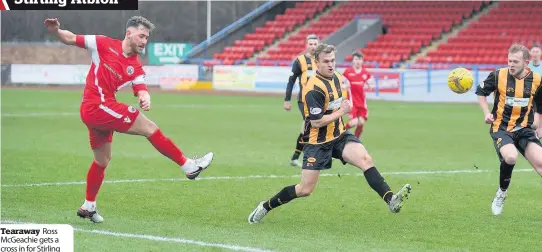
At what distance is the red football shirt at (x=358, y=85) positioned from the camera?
18.3 meters

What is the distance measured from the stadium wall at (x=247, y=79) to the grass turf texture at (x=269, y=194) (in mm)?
11987

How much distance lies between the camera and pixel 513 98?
10.4 metres

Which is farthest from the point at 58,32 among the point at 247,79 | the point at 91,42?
the point at 247,79

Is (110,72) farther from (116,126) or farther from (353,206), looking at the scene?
(353,206)

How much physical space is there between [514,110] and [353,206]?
2.08 m

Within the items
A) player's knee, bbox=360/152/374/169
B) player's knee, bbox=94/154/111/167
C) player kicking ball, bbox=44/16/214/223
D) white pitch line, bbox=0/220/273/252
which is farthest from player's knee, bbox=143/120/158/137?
player's knee, bbox=360/152/374/169

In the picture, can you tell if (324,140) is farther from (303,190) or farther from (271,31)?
(271,31)

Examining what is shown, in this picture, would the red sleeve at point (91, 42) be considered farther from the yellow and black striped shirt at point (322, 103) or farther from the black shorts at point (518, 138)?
the black shorts at point (518, 138)

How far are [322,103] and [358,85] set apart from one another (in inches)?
350

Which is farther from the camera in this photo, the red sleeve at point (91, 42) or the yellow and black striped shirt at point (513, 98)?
the yellow and black striped shirt at point (513, 98)

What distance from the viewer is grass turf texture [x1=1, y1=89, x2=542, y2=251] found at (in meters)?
8.89

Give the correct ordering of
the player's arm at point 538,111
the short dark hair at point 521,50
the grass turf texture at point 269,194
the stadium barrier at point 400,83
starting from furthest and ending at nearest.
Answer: the stadium barrier at point 400,83, the player's arm at point 538,111, the short dark hair at point 521,50, the grass turf texture at point 269,194

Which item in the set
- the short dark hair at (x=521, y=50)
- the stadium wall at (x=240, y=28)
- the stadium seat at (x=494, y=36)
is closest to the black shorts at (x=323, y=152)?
the short dark hair at (x=521, y=50)

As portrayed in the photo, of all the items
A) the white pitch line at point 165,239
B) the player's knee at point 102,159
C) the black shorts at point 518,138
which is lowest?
the white pitch line at point 165,239
